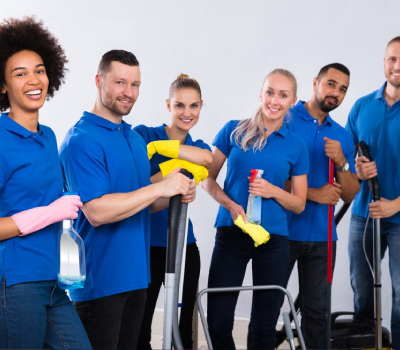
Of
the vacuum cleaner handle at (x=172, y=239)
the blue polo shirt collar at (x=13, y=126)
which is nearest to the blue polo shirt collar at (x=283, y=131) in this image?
the vacuum cleaner handle at (x=172, y=239)

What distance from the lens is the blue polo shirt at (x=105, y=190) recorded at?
1941mm

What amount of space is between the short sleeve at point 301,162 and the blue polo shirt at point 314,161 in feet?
0.72

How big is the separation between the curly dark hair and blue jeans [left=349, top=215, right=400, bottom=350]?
186 cm

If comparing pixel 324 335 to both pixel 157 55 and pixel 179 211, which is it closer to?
pixel 179 211

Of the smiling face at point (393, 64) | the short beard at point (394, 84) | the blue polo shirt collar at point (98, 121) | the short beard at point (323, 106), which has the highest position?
the smiling face at point (393, 64)

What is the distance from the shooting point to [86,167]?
1.94 metres

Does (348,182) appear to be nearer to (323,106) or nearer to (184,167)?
(323,106)

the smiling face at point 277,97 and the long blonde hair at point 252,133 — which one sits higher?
the smiling face at point 277,97

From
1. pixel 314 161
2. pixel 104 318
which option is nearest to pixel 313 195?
pixel 314 161

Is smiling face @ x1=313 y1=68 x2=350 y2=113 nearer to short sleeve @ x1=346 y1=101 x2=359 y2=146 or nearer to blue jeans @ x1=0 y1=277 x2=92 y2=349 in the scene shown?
short sleeve @ x1=346 y1=101 x2=359 y2=146

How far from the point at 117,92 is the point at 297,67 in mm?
2217

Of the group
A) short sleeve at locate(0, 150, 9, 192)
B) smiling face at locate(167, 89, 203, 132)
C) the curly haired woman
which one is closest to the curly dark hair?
the curly haired woman

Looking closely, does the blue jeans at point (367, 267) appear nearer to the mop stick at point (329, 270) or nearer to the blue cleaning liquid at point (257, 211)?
the mop stick at point (329, 270)

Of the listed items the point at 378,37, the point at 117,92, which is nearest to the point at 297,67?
the point at 378,37
